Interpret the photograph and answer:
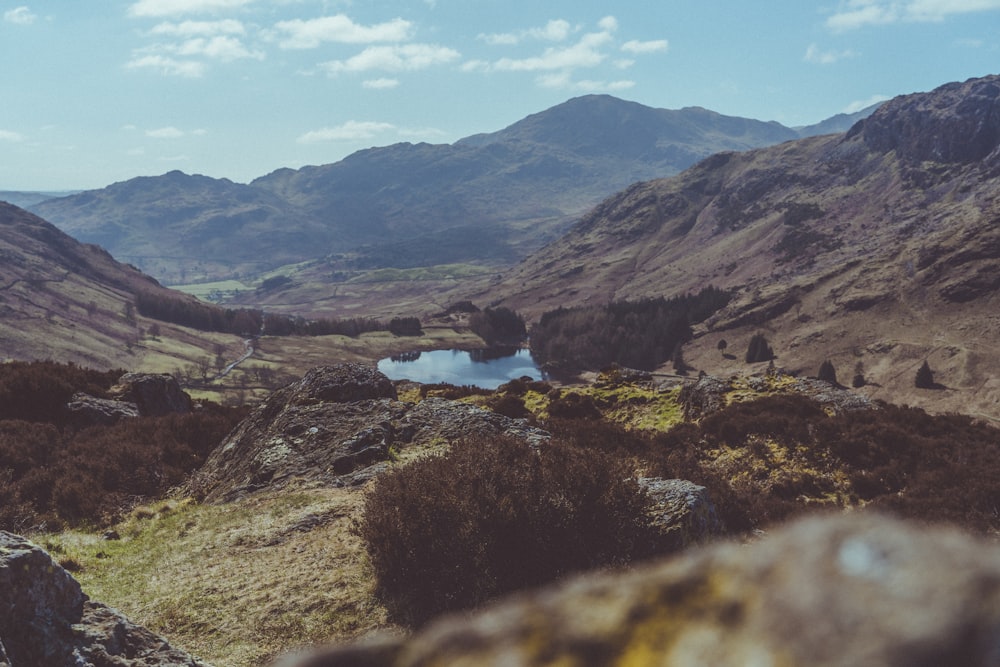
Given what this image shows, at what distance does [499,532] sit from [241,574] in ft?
19.8

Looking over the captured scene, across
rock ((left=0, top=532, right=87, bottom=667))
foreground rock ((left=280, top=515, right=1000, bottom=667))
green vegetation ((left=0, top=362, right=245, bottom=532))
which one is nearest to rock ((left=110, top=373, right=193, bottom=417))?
green vegetation ((left=0, top=362, right=245, bottom=532))

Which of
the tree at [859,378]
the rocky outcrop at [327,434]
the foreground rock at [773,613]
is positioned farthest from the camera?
the tree at [859,378]

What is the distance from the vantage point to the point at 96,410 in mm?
27641

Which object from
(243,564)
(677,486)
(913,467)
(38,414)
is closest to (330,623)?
(243,564)

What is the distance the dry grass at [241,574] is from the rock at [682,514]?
5800mm

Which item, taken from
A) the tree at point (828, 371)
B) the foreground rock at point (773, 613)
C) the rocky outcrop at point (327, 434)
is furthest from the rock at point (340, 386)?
the tree at point (828, 371)

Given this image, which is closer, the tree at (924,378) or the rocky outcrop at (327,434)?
the rocky outcrop at (327,434)

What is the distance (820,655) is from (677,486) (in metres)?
12.4

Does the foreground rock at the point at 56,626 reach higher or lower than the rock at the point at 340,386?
higher

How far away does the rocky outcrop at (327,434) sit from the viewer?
20250mm

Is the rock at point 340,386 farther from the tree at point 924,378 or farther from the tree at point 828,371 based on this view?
the tree at point 828,371

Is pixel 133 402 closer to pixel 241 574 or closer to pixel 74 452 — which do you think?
pixel 74 452

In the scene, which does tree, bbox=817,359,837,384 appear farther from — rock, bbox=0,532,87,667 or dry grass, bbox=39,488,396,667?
rock, bbox=0,532,87,667

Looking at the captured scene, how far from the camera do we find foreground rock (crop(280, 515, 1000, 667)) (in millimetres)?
1551
